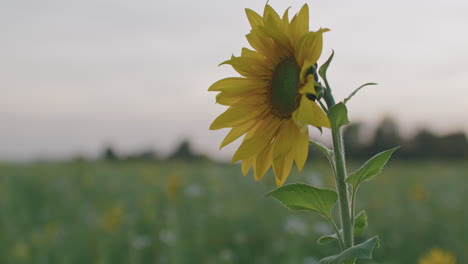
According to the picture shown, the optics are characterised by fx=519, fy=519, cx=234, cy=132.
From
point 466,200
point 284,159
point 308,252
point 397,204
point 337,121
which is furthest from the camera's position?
point 466,200

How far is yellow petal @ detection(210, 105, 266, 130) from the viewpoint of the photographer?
911 millimetres

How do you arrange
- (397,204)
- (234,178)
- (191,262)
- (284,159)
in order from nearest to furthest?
(284,159) < (191,262) < (397,204) < (234,178)

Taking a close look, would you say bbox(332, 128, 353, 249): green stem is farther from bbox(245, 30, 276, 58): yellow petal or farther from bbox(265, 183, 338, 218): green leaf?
bbox(245, 30, 276, 58): yellow petal

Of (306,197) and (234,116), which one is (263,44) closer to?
(234,116)

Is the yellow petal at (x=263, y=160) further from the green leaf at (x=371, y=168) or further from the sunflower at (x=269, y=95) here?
the green leaf at (x=371, y=168)

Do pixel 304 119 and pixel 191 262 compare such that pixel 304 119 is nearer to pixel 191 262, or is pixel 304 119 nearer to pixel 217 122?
Answer: pixel 217 122

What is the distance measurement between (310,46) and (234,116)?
0.20 metres

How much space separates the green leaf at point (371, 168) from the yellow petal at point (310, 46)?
17 centimetres

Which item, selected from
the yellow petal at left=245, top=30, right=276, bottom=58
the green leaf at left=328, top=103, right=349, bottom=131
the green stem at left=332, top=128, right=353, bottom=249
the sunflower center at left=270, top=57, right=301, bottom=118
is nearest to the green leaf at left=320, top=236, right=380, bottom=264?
the green stem at left=332, top=128, right=353, bottom=249

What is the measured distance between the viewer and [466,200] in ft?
18.6

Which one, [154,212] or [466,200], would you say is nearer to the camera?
[154,212]

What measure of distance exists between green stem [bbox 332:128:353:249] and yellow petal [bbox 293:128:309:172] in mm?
52

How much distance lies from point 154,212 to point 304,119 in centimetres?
359

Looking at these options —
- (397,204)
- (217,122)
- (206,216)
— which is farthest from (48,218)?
(217,122)
